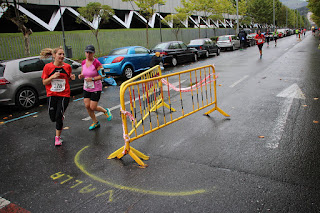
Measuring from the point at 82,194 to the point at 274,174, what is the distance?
2.51 meters

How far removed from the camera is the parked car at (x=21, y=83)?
7930 mm

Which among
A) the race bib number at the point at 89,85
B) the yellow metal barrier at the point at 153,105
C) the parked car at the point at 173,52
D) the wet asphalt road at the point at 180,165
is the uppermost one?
the parked car at the point at 173,52

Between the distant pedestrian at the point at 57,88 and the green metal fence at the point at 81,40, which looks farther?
the green metal fence at the point at 81,40

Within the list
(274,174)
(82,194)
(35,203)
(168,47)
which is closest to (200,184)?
(274,174)

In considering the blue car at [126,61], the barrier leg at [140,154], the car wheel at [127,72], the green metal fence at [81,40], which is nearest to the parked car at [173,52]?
the blue car at [126,61]

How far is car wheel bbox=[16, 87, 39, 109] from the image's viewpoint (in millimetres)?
8227

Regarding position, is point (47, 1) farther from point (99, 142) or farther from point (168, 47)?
point (99, 142)

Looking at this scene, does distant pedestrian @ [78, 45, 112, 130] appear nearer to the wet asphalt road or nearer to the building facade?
the wet asphalt road

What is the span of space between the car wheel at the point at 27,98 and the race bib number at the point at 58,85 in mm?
3733

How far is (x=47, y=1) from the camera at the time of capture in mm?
27688

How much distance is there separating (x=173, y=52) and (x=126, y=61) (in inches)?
224

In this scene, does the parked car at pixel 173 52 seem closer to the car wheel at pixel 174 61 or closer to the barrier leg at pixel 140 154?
the car wheel at pixel 174 61

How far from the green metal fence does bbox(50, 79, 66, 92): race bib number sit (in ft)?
55.9

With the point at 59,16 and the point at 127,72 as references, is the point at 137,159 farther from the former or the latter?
the point at 59,16
